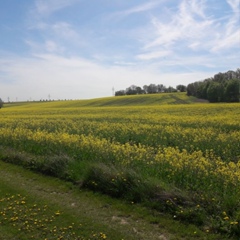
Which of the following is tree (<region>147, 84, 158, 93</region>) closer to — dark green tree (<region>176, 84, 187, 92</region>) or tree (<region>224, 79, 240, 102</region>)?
dark green tree (<region>176, 84, 187, 92</region>)

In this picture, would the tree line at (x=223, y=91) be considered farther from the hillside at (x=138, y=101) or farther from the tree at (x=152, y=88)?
the tree at (x=152, y=88)

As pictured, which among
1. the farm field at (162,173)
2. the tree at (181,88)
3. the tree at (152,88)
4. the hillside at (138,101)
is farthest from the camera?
the tree at (152,88)

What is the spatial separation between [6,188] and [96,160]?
3000 mm

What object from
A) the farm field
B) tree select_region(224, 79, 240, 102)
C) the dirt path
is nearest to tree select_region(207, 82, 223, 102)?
tree select_region(224, 79, 240, 102)

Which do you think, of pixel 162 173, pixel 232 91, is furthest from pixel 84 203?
pixel 232 91

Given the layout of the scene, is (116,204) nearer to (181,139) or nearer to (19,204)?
(19,204)

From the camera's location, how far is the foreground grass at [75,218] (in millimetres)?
6039

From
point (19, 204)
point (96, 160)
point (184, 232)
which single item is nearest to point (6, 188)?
point (19, 204)

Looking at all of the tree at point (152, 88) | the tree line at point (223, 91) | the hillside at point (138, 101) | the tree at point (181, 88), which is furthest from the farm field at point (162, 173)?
the tree at point (152, 88)

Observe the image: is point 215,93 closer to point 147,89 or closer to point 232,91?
point 232,91

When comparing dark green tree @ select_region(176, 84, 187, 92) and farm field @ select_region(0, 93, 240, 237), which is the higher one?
dark green tree @ select_region(176, 84, 187, 92)

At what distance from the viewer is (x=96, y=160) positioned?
10781 mm

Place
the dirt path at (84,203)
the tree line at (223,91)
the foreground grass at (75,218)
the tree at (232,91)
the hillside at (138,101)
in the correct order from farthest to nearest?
1. the tree line at (223,91)
2. the tree at (232,91)
3. the hillside at (138,101)
4. the dirt path at (84,203)
5. the foreground grass at (75,218)

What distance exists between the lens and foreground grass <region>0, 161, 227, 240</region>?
238 inches
